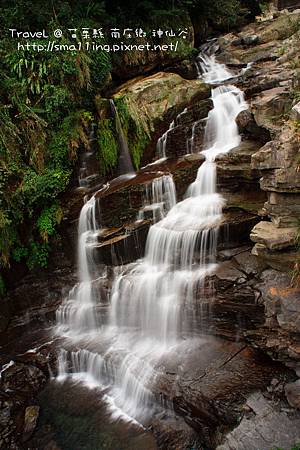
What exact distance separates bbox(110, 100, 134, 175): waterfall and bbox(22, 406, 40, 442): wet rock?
6177 millimetres

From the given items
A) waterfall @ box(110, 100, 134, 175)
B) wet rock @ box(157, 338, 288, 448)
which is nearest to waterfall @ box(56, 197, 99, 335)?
waterfall @ box(110, 100, 134, 175)

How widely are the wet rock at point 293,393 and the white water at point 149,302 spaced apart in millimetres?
2034

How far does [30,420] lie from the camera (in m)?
6.59

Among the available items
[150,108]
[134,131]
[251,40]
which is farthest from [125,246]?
[251,40]

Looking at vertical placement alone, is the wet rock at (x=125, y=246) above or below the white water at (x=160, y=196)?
below

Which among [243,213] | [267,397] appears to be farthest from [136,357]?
[243,213]

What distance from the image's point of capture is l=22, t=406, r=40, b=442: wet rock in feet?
21.0

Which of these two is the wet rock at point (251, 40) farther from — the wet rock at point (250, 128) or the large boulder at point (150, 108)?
the wet rock at point (250, 128)

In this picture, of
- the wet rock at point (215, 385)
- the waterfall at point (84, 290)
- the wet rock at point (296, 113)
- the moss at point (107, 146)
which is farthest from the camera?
the moss at point (107, 146)

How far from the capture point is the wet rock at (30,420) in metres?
6.40

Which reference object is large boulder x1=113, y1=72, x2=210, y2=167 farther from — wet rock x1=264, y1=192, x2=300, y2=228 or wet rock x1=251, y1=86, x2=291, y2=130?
wet rock x1=264, y1=192, x2=300, y2=228

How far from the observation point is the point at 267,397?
213 inches

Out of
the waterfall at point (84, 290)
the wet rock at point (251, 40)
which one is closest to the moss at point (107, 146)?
the waterfall at point (84, 290)

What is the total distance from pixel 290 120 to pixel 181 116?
437 cm
